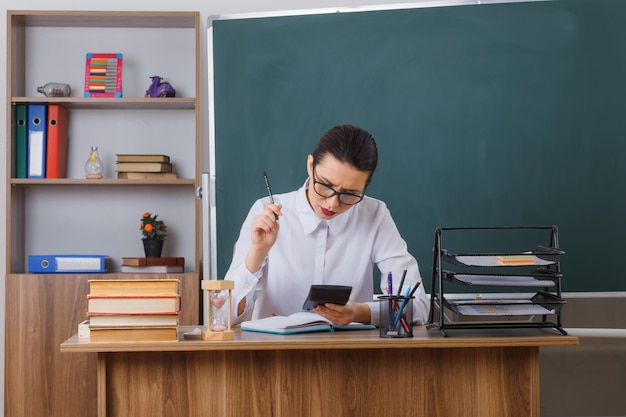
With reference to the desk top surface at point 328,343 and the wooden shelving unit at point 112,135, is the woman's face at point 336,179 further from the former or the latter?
the wooden shelving unit at point 112,135

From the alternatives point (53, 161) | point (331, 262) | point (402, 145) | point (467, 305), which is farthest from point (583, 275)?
point (53, 161)

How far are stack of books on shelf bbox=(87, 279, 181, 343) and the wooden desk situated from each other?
0.19 ft

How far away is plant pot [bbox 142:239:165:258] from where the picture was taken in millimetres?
3797

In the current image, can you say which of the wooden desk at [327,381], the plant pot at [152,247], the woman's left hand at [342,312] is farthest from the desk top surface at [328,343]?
the plant pot at [152,247]

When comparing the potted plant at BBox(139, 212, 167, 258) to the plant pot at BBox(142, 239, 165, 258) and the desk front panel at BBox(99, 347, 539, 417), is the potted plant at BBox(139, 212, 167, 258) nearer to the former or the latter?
the plant pot at BBox(142, 239, 165, 258)

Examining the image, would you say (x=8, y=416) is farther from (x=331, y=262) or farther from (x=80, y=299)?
(x=331, y=262)

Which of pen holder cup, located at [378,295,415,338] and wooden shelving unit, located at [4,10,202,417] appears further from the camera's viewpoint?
wooden shelving unit, located at [4,10,202,417]

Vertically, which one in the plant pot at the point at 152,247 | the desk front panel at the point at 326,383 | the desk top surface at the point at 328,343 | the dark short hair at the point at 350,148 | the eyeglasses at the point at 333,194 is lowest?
the desk front panel at the point at 326,383

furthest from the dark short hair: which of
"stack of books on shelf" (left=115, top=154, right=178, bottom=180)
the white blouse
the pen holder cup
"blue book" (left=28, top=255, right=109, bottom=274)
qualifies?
"blue book" (left=28, top=255, right=109, bottom=274)

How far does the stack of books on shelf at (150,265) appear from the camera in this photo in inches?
146

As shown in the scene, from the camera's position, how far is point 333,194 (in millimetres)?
2580

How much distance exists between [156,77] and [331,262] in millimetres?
1573

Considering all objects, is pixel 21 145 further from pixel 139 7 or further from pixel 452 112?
pixel 452 112

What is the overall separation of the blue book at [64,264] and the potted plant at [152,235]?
223 millimetres
